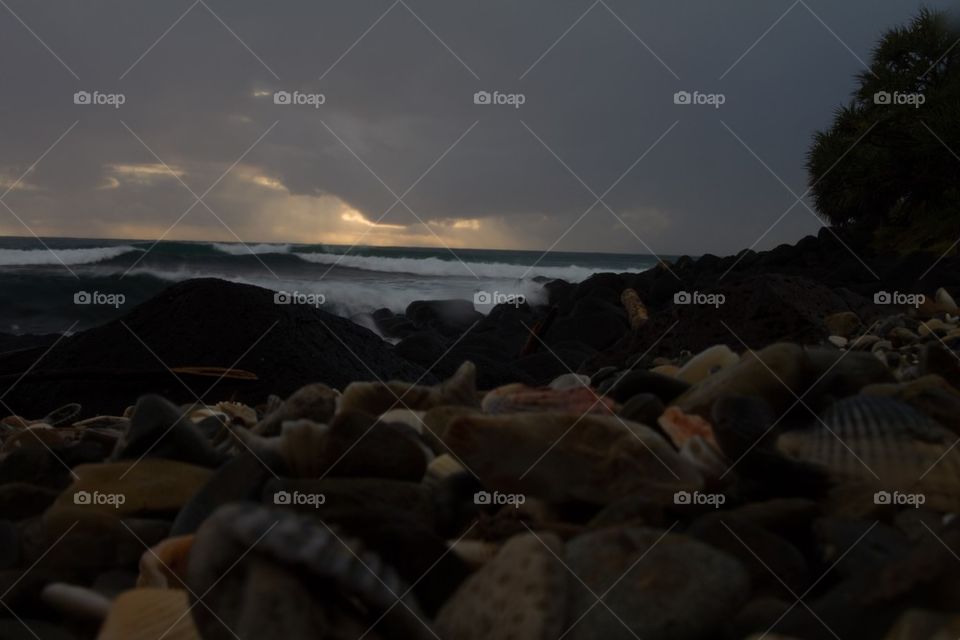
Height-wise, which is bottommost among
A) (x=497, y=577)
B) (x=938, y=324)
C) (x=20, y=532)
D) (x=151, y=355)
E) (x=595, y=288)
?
(x=497, y=577)

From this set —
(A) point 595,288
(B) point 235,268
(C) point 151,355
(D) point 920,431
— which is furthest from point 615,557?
(B) point 235,268

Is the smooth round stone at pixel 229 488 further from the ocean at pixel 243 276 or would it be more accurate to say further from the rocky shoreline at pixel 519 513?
the ocean at pixel 243 276

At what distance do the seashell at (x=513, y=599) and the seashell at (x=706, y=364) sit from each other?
147 cm

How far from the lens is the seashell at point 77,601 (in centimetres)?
153

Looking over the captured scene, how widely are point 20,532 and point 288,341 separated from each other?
3931mm

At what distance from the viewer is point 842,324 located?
17.6 feet

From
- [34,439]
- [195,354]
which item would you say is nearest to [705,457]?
[34,439]

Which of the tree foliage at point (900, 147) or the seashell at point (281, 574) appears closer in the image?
the seashell at point (281, 574)

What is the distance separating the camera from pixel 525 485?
5.58 ft

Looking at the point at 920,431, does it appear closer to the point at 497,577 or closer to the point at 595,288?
the point at 497,577
